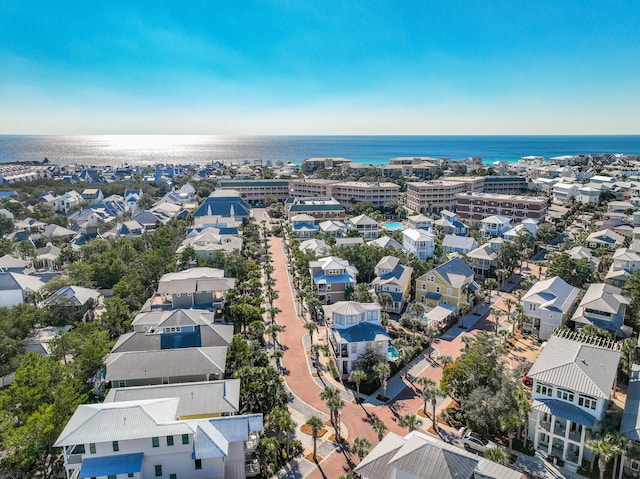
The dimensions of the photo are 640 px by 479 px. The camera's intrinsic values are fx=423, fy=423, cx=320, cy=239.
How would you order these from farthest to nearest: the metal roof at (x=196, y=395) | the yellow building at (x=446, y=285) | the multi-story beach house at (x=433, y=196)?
the multi-story beach house at (x=433, y=196)
the yellow building at (x=446, y=285)
the metal roof at (x=196, y=395)

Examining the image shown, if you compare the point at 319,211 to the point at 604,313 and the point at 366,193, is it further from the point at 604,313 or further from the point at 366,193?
the point at 604,313

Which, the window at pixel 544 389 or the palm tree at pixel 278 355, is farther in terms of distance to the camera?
the palm tree at pixel 278 355

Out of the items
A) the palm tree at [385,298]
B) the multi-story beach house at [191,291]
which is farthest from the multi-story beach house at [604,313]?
the multi-story beach house at [191,291]

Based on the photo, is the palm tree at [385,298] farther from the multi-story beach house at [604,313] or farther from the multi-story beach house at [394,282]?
the multi-story beach house at [604,313]

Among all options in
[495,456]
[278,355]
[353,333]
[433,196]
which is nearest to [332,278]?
[353,333]

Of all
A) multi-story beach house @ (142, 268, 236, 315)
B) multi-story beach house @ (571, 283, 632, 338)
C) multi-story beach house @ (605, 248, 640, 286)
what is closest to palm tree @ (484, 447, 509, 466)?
multi-story beach house @ (571, 283, 632, 338)

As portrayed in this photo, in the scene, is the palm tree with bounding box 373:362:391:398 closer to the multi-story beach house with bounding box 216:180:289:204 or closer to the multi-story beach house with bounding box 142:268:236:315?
the multi-story beach house with bounding box 142:268:236:315
